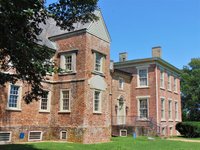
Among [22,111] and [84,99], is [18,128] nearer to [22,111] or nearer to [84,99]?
[22,111]

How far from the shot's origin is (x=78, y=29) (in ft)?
68.5

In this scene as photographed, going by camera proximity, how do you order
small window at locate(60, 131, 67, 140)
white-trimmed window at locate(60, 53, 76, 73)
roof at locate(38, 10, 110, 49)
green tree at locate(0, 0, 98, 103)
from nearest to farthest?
green tree at locate(0, 0, 98, 103)
small window at locate(60, 131, 67, 140)
white-trimmed window at locate(60, 53, 76, 73)
roof at locate(38, 10, 110, 49)

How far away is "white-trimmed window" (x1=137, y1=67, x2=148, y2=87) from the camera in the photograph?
1232 inches

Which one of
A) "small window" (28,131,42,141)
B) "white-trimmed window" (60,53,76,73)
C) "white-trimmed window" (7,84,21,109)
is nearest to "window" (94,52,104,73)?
"white-trimmed window" (60,53,76,73)

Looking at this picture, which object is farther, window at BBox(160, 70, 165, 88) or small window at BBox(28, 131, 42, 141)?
window at BBox(160, 70, 165, 88)

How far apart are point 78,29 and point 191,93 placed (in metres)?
36.0

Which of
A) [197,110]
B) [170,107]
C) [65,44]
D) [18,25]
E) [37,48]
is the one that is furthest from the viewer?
[197,110]

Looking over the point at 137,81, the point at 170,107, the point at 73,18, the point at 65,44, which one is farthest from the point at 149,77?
the point at 73,18

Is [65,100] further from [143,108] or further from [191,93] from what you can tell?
[191,93]

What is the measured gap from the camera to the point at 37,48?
1079 centimetres

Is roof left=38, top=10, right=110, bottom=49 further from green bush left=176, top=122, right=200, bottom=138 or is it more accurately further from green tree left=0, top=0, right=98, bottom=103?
green bush left=176, top=122, right=200, bottom=138

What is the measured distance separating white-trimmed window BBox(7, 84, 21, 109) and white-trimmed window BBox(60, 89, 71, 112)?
348 cm

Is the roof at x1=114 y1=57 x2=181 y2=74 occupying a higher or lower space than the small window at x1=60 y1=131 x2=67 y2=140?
higher

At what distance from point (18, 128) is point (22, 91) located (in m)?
2.66
